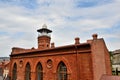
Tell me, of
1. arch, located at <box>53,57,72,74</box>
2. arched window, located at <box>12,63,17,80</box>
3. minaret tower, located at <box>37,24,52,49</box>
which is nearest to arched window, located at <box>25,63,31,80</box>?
arched window, located at <box>12,63,17,80</box>

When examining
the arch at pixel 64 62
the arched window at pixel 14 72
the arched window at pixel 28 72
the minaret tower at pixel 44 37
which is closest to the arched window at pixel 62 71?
the arch at pixel 64 62

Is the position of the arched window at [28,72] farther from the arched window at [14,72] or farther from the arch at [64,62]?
the arch at [64,62]

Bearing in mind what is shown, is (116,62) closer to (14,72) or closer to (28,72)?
(28,72)

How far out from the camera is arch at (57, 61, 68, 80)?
20859 mm

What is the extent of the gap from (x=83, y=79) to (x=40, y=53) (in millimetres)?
8083

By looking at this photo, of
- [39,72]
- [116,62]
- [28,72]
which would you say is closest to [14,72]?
[28,72]

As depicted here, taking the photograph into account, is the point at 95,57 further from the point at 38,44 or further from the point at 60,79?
the point at 38,44

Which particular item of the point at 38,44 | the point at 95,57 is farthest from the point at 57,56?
the point at 38,44

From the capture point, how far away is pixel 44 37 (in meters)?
35.0

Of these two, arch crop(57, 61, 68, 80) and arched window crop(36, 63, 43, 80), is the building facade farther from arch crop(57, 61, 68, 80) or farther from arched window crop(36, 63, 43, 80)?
arched window crop(36, 63, 43, 80)

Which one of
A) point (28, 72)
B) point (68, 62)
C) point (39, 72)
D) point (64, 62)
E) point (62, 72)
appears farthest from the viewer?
point (28, 72)

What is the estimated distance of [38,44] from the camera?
35.5m

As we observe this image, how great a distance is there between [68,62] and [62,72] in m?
1.78

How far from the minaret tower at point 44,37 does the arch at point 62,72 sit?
43.8 ft
